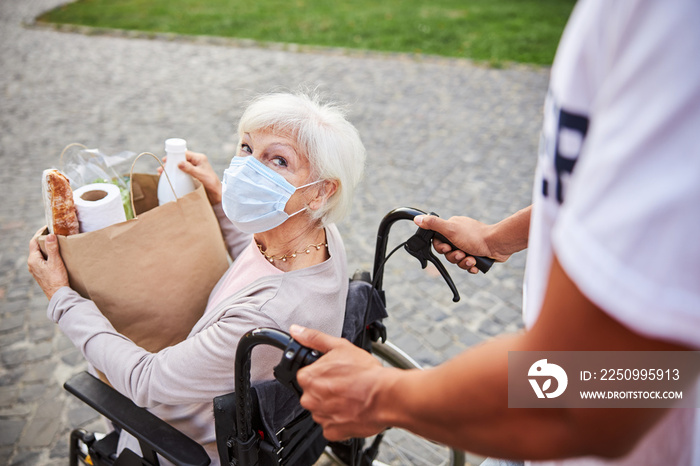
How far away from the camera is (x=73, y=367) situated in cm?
318

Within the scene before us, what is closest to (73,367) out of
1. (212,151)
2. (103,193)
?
(103,193)

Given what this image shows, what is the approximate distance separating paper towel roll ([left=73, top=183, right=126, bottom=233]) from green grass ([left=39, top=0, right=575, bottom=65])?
7460 mm

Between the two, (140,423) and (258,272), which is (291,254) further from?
(140,423)

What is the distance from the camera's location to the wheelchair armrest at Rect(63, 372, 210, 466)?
150 cm

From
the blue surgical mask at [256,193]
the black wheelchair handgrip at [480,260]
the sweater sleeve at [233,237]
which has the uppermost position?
the blue surgical mask at [256,193]

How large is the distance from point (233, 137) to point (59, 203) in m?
4.30

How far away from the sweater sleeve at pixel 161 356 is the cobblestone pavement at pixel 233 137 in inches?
37.8

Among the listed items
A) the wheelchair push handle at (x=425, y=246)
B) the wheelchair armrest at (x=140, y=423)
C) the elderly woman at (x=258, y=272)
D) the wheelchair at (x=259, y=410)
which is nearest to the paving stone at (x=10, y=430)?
the wheelchair at (x=259, y=410)

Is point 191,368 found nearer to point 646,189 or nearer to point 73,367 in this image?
point 646,189

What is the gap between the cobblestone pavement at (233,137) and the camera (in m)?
3.30

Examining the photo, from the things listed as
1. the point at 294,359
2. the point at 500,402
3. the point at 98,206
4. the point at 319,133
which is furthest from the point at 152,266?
the point at 500,402

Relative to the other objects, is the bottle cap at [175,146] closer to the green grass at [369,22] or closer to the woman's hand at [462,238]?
the woman's hand at [462,238]

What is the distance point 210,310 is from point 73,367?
6.33 ft

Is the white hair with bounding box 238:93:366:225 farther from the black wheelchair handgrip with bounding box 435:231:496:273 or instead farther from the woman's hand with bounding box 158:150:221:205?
the black wheelchair handgrip with bounding box 435:231:496:273
